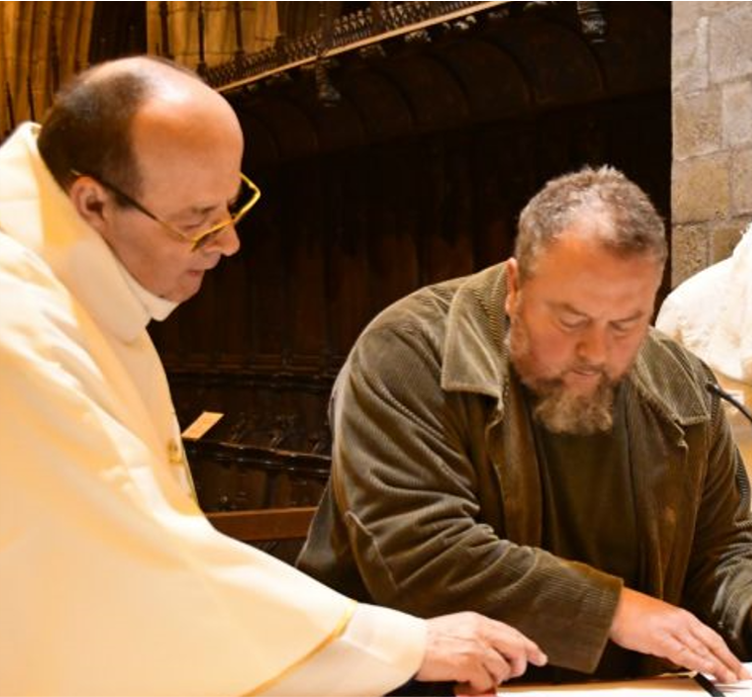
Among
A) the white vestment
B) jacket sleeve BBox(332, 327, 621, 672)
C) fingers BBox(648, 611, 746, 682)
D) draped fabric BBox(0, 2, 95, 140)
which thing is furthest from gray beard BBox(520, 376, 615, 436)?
draped fabric BBox(0, 2, 95, 140)

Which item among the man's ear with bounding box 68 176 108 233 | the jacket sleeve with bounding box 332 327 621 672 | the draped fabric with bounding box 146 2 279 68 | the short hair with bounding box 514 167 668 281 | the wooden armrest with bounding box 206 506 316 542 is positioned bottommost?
the wooden armrest with bounding box 206 506 316 542

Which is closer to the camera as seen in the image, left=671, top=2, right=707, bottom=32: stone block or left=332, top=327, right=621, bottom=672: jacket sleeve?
left=332, top=327, right=621, bottom=672: jacket sleeve

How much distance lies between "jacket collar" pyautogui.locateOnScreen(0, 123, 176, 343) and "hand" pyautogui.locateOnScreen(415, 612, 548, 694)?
2.12ft

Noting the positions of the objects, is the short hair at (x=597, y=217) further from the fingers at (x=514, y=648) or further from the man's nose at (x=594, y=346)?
the fingers at (x=514, y=648)

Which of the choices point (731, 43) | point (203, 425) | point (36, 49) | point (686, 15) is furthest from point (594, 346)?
point (36, 49)

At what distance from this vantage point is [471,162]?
6.21 metres

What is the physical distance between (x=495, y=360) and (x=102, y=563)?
0.89 meters

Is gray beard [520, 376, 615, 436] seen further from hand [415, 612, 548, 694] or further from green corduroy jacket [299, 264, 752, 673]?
hand [415, 612, 548, 694]

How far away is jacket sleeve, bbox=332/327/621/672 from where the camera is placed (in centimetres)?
193

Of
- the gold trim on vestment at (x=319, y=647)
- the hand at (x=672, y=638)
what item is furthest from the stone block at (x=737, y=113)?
the gold trim on vestment at (x=319, y=647)

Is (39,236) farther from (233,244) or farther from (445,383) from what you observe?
(445,383)

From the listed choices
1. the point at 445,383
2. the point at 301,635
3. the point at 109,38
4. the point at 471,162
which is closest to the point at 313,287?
the point at 471,162

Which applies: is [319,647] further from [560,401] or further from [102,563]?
[560,401]

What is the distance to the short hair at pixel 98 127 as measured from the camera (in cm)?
164
